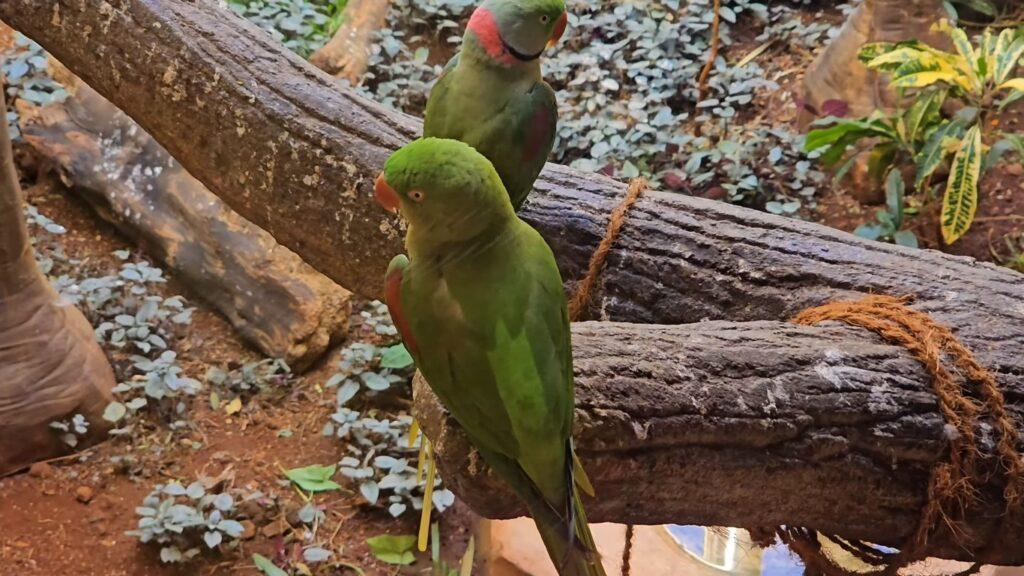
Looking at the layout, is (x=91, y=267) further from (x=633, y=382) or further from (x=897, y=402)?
(x=897, y=402)

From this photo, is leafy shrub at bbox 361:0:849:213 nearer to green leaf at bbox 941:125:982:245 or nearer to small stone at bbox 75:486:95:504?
green leaf at bbox 941:125:982:245

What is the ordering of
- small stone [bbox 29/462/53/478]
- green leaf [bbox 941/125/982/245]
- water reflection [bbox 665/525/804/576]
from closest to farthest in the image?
water reflection [bbox 665/525/804/576] < small stone [bbox 29/462/53/478] < green leaf [bbox 941/125/982/245]

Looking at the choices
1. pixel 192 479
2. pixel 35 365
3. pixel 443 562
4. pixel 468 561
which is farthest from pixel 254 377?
pixel 468 561

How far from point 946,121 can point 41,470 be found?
10.1 ft

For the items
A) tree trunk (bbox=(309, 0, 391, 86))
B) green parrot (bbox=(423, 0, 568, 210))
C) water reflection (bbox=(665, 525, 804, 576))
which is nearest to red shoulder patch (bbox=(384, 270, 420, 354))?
green parrot (bbox=(423, 0, 568, 210))

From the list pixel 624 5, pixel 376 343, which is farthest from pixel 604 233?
pixel 624 5

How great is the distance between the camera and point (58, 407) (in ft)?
7.82

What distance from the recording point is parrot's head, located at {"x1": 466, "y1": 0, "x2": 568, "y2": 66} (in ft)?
3.89

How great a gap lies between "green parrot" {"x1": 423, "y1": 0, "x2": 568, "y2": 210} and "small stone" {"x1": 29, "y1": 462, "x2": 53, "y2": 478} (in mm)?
1770

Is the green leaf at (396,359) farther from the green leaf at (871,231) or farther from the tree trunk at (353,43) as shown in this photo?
the green leaf at (871,231)

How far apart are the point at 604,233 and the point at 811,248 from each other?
15.5 inches

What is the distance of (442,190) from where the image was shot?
0.95 metres

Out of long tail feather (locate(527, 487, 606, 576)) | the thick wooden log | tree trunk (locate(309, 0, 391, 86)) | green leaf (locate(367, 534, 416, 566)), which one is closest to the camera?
long tail feather (locate(527, 487, 606, 576))

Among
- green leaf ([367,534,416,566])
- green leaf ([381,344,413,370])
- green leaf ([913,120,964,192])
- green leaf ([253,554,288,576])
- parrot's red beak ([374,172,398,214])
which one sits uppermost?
green leaf ([913,120,964,192])
